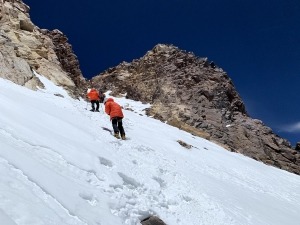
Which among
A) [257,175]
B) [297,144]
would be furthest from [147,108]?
[257,175]

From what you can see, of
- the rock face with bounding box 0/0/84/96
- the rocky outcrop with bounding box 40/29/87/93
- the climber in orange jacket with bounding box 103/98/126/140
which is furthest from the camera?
the rocky outcrop with bounding box 40/29/87/93

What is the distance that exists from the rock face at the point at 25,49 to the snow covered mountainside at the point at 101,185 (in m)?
14.6

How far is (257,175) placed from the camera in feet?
78.0

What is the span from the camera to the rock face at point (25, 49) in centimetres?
3083

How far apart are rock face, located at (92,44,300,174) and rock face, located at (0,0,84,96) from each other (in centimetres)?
1251

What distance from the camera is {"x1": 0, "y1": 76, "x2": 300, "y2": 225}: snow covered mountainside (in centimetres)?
765

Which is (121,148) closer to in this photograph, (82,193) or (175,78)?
(82,193)

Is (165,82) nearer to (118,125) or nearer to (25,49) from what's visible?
(25,49)

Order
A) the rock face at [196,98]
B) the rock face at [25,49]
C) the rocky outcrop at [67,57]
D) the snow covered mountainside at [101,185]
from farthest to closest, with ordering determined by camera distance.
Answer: the rocky outcrop at [67,57], the rock face at [196,98], the rock face at [25,49], the snow covered mountainside at [101,185]

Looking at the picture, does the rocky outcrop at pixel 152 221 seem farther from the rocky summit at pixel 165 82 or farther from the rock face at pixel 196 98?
the rock face at pixel 196 98

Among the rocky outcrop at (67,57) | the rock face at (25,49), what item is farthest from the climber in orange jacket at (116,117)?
the rocky outcrop at (67,57)

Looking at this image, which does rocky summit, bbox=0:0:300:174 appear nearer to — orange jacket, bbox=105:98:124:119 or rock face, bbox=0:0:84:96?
rock face, bbox=0:0:84:96

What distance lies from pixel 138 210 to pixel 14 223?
144 inches

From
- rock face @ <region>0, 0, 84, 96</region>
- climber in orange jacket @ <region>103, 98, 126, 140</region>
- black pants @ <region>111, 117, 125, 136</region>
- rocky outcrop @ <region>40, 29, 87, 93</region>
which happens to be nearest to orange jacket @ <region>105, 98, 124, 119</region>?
climber in orange jacket @ <region>103, 98, 126, 140</region>
